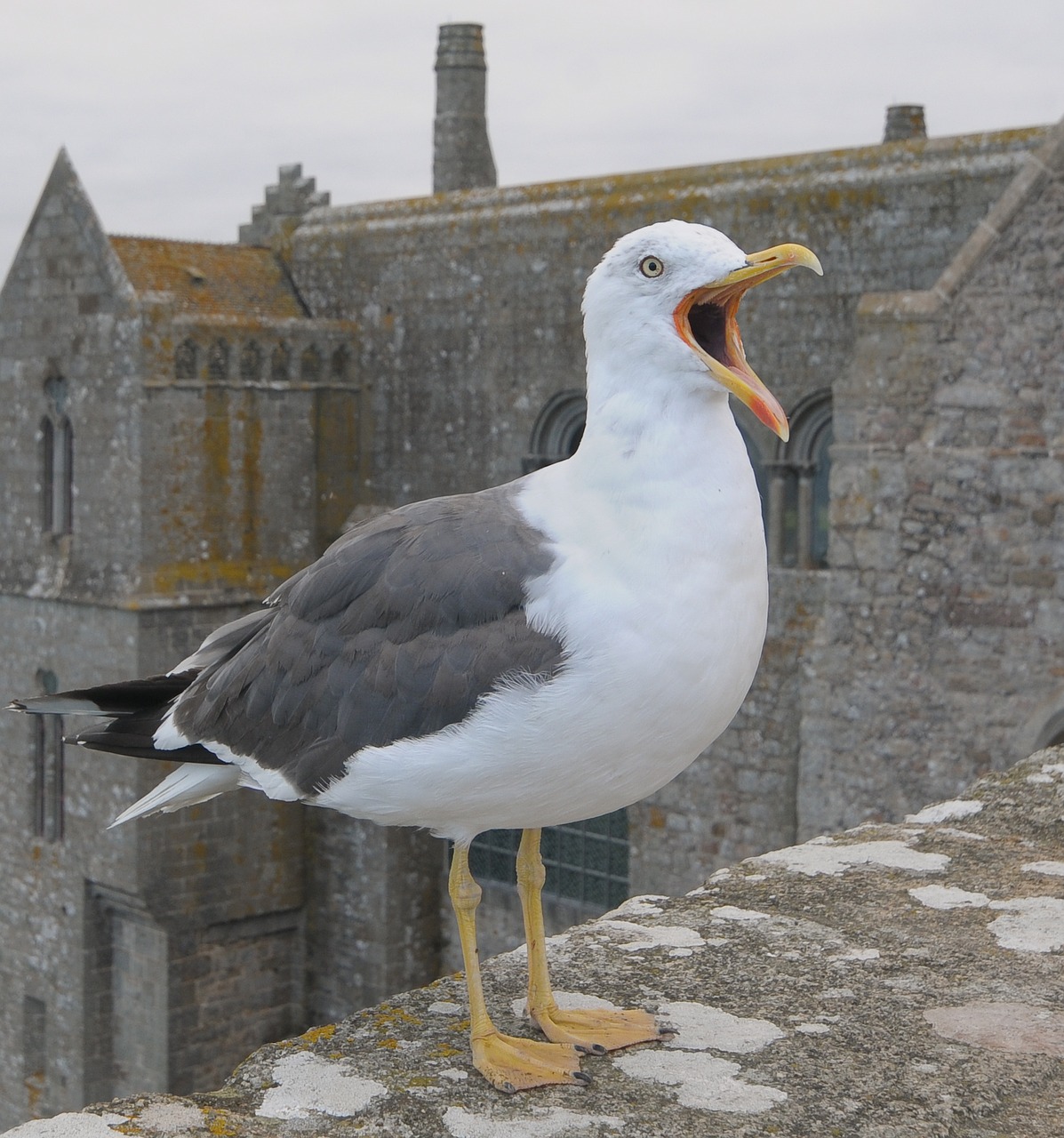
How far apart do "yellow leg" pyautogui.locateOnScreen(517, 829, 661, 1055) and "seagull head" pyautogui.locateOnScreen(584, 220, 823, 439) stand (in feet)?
2.97

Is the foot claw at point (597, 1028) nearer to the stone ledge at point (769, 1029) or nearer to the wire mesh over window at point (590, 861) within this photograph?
the stone ledge at point (769, 1029)

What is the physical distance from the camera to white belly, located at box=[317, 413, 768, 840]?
8.14 ft

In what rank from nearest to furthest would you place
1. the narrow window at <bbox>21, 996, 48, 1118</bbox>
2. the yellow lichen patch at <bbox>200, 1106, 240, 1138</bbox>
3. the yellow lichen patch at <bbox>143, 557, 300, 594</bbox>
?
the yellow lichen patch at <bbox>200, 1106, 240, 1138</bbox> < the yellow lichen patch at <bbox>143, 557, 300, 594</bbox> < the narrow window at <bbox>21, 996, 48, 1118</bbox>

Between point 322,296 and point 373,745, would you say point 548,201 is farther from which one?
point 373,745

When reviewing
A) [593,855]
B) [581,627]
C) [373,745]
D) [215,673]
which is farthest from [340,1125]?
[593,855]

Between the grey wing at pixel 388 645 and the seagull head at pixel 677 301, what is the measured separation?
350mm

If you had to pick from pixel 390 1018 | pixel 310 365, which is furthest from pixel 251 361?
pixel 390 1018

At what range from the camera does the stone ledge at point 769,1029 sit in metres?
2.30

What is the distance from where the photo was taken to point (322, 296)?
1611cm

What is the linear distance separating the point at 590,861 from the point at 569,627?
38.3 ft

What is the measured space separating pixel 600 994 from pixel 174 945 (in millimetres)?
12583

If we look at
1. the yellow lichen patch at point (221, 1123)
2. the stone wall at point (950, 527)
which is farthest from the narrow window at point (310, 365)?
the yellow lichen patch at point (221, 1123)

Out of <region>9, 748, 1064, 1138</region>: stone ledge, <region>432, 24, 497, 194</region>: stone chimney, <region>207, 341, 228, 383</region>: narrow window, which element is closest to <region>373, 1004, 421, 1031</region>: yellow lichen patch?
<region>9, 748, 1064, 1138</region>: stone ledge

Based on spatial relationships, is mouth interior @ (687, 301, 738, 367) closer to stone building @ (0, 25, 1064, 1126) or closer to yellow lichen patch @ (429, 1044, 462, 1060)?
yellow lichen patch @ (429, 1044, 462, 1060)
